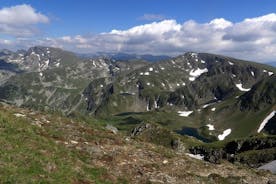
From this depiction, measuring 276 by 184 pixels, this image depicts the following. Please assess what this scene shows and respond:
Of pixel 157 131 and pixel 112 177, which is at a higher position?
pixel 112 177

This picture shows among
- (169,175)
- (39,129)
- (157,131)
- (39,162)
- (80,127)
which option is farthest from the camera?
(157,131)

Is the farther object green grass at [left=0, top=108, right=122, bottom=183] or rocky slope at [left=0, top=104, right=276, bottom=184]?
rocky slope at [left=0, top=104, right=276, bottom=184]

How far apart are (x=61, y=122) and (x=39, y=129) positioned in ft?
15.9

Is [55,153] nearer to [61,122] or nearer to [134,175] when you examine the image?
[134,175]

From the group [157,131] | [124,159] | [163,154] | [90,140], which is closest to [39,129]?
[90,140]

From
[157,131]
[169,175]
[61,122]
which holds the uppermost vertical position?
[61,122]

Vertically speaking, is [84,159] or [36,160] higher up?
[36,160]

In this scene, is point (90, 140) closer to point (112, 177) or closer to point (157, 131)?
point (112, 177)

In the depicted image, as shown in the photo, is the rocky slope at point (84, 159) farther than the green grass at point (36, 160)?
Yes

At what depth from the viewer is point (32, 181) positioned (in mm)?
23594

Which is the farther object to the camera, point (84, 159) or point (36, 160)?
point (84, 159)

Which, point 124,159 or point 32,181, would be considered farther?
point 124,159

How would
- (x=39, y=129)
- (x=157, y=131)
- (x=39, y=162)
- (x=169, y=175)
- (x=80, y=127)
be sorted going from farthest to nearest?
(x=157, y=131)
(x=80, y=127)
(x=39, y=129)
(x=169, y=175)
(x=39, y=162)

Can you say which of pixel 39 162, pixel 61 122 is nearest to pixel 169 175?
pixel 39 162
